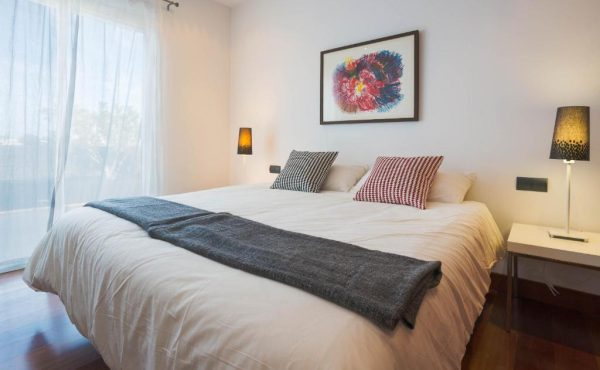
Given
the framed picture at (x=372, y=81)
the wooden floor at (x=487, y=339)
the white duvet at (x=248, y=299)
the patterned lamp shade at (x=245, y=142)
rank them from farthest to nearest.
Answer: the patterned lamp shade at (x=245, y=142), the framed picture at (x=372, y=81), the wooden floor at (x=487, y=339), the white duvet at (x=248, y=299)

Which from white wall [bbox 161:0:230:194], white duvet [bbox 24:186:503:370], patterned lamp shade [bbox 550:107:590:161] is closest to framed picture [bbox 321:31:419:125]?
patterned lamp shade [bbox 550:107:590:161]

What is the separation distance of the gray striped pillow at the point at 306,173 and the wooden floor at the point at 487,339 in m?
1.41

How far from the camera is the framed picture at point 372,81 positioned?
2502 mm

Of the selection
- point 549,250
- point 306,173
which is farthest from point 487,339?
point 306,173

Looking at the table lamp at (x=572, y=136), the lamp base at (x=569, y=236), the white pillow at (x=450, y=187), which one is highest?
the table lamp at (x=572, y=136)

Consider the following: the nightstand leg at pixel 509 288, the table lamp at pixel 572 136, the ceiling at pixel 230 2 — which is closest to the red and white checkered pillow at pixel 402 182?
the nightstand leg at pixel 509 288

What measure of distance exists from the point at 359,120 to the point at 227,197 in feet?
4.43

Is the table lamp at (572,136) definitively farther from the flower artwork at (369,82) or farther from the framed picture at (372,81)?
the flower artwork at (369,82)

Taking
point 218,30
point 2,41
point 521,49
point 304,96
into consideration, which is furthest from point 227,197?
point 218,30

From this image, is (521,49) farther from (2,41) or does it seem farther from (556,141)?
(2,41)

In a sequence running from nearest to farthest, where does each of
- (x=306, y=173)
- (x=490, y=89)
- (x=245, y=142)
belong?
(x=490, y=89) < (x=306, y=173) < (x=245, y=142)

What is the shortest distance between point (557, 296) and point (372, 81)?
6.58 ft

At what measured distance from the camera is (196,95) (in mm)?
3541

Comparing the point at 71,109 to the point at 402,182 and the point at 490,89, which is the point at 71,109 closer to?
the point at 402,182
